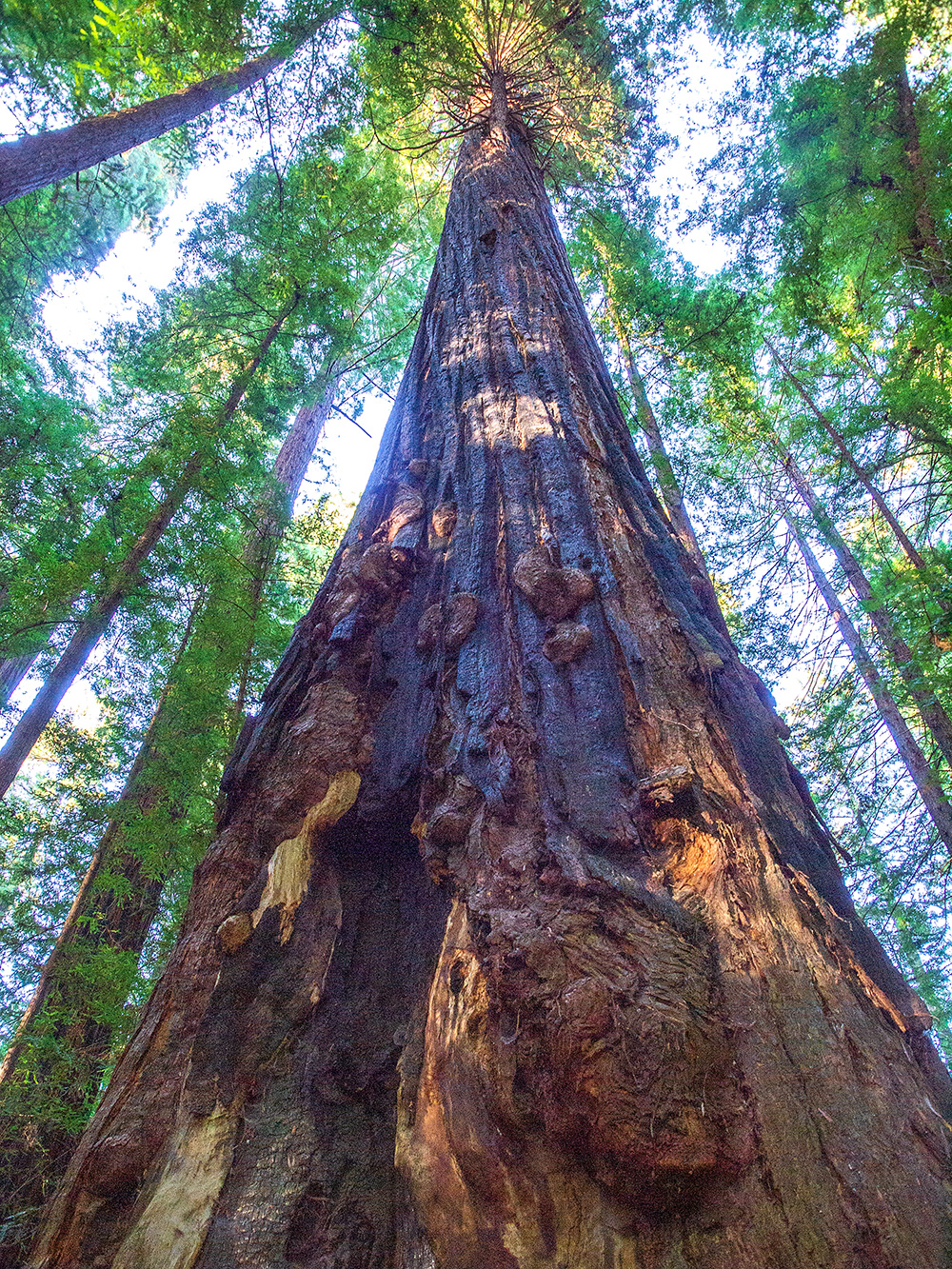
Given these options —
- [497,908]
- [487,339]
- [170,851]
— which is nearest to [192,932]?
[497,908]

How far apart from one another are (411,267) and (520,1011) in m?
13.5

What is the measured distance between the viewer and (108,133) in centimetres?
553

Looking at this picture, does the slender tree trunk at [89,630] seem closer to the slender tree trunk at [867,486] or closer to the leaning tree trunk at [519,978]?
the leaning tree trunk at [519,978]

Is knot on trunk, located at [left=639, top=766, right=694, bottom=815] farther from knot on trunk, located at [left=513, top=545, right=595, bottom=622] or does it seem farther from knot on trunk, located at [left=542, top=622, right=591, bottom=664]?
knot on trunk, located at [left=513, top=545, right=595, bottom=622]

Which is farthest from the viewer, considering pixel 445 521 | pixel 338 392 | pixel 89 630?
pixel 338 392

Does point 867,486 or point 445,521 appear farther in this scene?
point 867,486

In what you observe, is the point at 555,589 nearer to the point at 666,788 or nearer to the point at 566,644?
the point at 566,644

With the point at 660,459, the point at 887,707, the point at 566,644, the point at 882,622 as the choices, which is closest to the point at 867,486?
the point at 882,622

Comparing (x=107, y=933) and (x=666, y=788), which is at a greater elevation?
(x=107, y=933)

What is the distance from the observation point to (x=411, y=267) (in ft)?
40.4

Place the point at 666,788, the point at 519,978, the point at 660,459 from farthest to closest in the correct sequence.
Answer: the point at 660,459 → the point at 666,788 → the point at 519,978

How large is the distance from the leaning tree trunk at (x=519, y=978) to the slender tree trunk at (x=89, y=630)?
401 centimetres

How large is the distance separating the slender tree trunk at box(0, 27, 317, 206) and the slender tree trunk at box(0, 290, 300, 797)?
223 centimetres

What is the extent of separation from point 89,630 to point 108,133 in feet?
13.7
